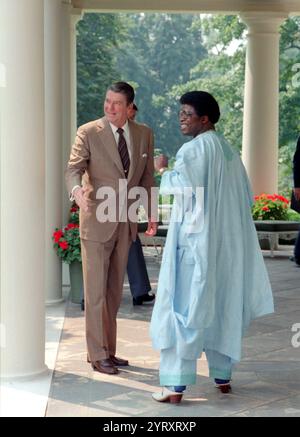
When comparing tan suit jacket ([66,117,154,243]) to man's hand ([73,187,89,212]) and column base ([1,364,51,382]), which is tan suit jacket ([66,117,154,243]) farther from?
column base ([1,364,51,382])

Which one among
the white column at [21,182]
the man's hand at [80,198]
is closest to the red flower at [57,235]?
the man's hand at [80,198]

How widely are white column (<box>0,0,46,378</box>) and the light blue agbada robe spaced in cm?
102

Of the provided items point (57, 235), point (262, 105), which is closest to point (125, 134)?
point (57, 235)

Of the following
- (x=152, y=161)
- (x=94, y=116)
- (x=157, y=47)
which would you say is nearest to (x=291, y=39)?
(x=94, y=116)

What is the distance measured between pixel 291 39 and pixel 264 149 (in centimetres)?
1523

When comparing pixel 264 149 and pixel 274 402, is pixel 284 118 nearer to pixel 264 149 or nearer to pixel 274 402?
pixel 264 149

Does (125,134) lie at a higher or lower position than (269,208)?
higher

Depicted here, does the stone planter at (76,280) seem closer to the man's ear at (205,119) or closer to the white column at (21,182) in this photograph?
the white column at (21,182)

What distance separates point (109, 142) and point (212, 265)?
1.48 meters

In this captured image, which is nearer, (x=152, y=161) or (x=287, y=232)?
(x=152, y=161)

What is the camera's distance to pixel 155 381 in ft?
22.4

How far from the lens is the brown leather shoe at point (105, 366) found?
7.05m

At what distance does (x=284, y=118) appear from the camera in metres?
33.8

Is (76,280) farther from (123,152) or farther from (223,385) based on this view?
(223,385)
